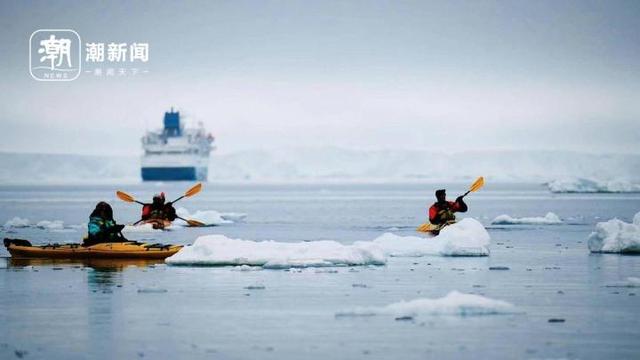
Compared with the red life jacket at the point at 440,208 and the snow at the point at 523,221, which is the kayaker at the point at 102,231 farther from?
the snow at the point at 523,221

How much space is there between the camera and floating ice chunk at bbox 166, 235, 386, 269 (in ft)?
62.5

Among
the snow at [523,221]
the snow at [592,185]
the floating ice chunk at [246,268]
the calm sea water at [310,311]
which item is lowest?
the calm sea water at [310,311]

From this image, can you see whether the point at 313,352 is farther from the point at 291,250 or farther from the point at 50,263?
the point at 50,263

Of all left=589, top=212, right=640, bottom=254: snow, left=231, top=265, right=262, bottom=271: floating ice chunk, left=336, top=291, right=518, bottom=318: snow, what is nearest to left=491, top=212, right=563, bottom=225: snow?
left=589, top=212, right=640, bottom=254: snow

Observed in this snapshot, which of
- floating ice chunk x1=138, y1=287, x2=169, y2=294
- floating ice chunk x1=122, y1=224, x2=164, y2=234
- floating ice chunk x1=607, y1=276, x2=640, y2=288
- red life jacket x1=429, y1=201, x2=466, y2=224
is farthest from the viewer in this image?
floating ice chunk x1=122, y1=224, x2=164, y2=234

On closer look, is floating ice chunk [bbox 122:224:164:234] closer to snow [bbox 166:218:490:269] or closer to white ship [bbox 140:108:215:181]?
snow [bbox 166:218:490:269]

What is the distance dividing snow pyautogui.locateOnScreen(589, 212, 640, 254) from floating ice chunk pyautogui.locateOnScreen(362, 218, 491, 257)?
2.51 m

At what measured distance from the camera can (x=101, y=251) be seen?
69.2 ft

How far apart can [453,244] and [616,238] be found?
11.0ft

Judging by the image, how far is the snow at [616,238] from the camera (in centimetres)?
2211

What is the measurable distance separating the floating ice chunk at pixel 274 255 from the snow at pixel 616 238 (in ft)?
17.8

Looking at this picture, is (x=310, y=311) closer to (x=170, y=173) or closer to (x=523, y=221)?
(x=523, y=221)

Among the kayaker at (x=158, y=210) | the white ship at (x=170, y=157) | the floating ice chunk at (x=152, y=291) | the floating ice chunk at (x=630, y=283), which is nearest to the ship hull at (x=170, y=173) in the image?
the white ship at (x=170, y=157)

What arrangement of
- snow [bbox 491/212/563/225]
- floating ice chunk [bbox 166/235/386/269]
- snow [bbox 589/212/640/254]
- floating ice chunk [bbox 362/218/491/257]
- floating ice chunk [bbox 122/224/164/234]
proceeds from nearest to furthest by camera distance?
1. floating ice chunk [bbox 166/235/386/269]
2. floating ice chunk [bbox 362/218/491/257]
3. snow [bbox 589/212/640/254]
4. floating ice chunk [bbox 122/224/164/234]
5. snow [bbox 491/212/563/225]
